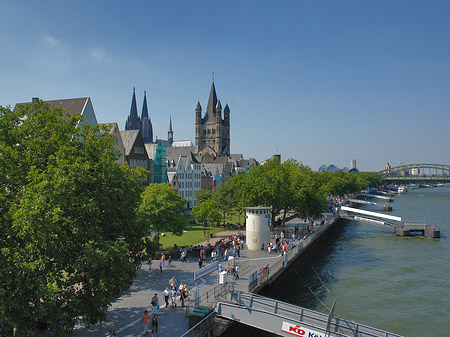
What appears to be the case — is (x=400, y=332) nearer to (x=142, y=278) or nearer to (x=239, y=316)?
(x=239, y=316)

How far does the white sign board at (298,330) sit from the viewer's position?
2212 cm

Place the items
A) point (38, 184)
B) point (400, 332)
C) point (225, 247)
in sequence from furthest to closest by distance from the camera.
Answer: point (225, 247) < point (400, 332) < point (38, 184)

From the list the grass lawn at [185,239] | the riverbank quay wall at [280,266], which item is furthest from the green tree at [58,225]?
the grass lawn at [185,239]

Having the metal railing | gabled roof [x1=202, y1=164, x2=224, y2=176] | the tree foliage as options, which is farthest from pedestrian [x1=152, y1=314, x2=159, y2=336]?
gabled roof [x1=202, y1=164, x2=224, y2=176]

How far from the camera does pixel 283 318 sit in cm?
2320

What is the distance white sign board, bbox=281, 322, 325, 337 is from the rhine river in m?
5.34

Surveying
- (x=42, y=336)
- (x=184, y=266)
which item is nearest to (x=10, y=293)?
(x=42, y=336)

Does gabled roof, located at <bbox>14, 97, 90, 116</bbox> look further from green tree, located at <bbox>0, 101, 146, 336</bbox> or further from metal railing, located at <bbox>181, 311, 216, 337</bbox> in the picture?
metal railing, located at <bbox>181, 311, 216, 337</bbox>

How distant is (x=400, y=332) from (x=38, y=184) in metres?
25.6

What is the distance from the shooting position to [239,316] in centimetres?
2503

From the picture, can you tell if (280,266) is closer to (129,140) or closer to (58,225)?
(58,225)

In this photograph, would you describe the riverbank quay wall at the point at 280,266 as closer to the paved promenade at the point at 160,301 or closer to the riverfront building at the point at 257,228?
the paved promenade at the point at 160,301

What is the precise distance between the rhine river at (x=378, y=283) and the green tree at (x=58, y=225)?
11.3 meters

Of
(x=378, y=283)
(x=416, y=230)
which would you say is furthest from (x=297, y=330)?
(x=416, y=230)
